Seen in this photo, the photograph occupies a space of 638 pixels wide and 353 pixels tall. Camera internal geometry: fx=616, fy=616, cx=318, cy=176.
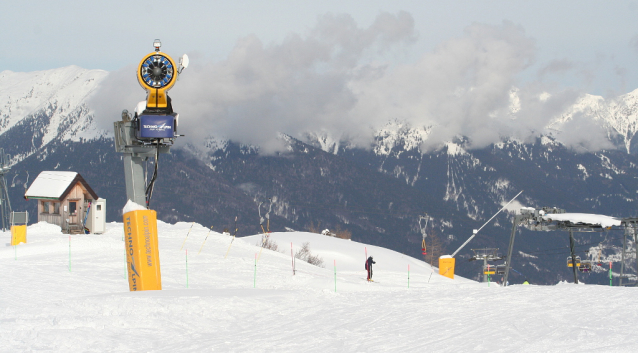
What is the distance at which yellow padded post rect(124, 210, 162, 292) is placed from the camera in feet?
59.8

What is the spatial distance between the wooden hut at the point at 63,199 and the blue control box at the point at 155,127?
3287 cm

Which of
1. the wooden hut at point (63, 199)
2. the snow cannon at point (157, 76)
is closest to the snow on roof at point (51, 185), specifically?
the wooden hut at point (63, 199)

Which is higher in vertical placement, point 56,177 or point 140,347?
point 56,177

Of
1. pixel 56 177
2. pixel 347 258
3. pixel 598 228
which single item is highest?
pixel 56 177

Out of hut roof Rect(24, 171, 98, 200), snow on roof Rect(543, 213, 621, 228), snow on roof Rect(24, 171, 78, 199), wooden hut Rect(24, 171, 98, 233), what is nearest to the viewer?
snow on roof Rect(543, 213, 621, 228)

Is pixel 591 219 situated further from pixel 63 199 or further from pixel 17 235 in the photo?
pixel 63 199

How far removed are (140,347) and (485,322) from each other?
838 centimetres

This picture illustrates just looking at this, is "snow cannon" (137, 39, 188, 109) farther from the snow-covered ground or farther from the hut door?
the hut door

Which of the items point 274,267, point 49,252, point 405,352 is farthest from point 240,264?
point 405,352

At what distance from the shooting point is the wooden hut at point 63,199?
1962 inches

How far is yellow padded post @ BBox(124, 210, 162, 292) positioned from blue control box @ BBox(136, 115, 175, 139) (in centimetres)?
265

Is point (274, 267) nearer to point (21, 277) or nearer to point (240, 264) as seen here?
point (240, 264)

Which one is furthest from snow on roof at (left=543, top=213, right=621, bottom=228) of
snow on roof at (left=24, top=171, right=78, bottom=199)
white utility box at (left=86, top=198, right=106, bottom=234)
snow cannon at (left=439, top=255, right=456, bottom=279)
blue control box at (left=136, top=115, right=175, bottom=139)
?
snow on roof at (left=24, top=171, right=78, bottom=199)

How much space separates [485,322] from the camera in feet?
51.0
